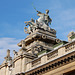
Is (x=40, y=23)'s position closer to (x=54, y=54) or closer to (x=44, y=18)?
(x=44, y=18)

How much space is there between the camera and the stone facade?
28.3m

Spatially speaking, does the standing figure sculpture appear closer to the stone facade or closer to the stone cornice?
the stone facade

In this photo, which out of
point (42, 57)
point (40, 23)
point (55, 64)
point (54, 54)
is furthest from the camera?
point (40, 23)

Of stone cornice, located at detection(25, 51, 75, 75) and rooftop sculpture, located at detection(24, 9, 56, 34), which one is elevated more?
rooftop sculpture, located at detection(24, 9, 56, 34)

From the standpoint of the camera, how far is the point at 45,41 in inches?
1608

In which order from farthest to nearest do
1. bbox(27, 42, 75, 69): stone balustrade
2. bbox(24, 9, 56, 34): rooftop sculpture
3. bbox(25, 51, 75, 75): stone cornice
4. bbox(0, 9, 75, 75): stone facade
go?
bbox(24, 9, 56, 34): rooftop sculpture, bbox(27, 42, 75, 69): stone balustrade, bbox(0, 9, 75, 75): stone facade, bbox(25, 51, 75, 75): stone cornice

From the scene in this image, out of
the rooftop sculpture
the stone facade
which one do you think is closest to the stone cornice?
the stone facade

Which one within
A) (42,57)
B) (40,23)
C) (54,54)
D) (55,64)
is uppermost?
(40,23)

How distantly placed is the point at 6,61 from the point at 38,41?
548 centimetres

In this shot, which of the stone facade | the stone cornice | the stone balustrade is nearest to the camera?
the stone cornice

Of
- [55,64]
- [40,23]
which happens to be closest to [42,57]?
[55,64]

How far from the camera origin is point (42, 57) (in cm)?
3209

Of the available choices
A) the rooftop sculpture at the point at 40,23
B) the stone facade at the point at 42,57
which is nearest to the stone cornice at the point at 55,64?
the stone facade at the point at 42,57

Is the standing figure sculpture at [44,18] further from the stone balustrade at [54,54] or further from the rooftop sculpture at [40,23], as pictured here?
the stone balustrade at [54,54]
